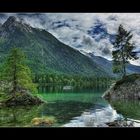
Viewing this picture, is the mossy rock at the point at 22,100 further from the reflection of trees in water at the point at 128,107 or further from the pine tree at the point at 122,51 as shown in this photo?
the pine tree at the point at 122,51

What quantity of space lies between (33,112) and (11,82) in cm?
42

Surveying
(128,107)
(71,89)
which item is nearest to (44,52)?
(71,89)

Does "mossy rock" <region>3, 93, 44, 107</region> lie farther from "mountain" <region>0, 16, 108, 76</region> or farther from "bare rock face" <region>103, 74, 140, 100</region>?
"bare rock face" <region>103, 74, 140, 100</region>

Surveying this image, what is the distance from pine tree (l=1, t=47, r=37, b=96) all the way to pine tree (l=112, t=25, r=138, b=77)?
99 cm

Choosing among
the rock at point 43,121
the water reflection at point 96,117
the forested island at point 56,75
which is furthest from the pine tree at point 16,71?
the water reflection at point 96,117

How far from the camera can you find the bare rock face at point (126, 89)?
4.38m

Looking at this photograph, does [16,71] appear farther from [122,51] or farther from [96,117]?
[122,51]

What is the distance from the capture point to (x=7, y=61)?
4.28 m

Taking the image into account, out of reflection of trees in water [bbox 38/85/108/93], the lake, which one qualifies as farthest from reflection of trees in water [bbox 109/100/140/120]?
reflection of trees in water [bbox 38/85/108/93]

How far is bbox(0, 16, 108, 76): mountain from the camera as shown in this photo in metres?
4.32

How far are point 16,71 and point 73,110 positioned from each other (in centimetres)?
78

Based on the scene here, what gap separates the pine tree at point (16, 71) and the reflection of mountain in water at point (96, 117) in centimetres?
63
